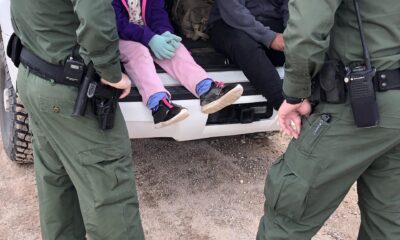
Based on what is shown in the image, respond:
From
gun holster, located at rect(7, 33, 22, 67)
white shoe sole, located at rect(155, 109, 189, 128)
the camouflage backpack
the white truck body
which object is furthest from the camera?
the camouflage backpack

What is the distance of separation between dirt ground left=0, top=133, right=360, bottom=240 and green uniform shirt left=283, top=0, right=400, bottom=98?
133 cm

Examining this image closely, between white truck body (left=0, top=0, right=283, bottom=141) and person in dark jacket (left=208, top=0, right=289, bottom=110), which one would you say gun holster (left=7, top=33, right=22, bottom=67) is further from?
person in dark jacket (left=208, top=0, right=289, bottom=110)

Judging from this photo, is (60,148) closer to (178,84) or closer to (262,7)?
(178,84)

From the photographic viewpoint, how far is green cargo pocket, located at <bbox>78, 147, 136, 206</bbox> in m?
2.33

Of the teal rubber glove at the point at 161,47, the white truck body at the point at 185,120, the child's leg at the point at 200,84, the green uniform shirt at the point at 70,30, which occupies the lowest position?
the white truck body at the point at 185,120

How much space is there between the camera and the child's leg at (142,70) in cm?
277

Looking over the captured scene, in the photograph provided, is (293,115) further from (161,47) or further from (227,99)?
(161,47)

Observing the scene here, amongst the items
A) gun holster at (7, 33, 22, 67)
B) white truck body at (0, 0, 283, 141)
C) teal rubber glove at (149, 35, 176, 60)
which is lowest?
white truck body at (0, 0, 283, 141)

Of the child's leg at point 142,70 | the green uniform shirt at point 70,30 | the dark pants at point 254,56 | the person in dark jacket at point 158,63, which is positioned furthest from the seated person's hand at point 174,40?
the green uniform shirt at point 70,30

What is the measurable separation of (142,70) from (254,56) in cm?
64

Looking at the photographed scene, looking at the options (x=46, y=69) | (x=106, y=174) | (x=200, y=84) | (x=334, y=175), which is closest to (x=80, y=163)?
(x=106, y=174)

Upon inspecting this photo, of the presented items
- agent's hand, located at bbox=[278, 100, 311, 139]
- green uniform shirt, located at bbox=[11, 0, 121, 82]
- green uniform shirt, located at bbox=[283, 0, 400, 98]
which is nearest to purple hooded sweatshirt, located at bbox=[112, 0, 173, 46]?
green uniform shirt, located at bbox=[11, 0, 121, 82]

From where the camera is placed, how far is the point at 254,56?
3.04 m

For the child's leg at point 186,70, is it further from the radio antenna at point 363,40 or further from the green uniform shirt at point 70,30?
the radio antenna at point 363,40
